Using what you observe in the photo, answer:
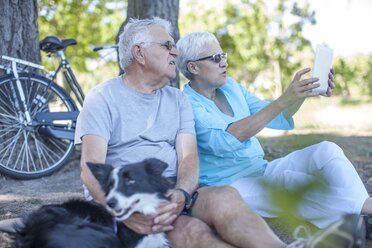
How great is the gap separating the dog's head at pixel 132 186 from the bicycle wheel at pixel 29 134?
3135 mm

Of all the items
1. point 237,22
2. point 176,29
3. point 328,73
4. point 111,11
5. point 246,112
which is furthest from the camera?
point 237,22

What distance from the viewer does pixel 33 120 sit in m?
5.60

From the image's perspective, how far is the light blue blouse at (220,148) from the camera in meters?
3.25

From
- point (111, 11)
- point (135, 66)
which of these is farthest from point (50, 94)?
point (111, 11)

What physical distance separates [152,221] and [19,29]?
374 cm

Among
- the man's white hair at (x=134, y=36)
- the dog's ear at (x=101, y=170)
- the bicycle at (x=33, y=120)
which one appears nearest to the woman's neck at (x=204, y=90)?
the man's white hair at (x=134, y=36)

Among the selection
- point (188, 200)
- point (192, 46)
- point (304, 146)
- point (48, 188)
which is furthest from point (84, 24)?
point (304, 146)

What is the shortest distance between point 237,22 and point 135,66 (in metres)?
20.3

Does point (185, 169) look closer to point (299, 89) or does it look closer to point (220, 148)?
point (220, 148)

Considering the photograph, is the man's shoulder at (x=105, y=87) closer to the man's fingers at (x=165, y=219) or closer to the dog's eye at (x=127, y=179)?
the dog's eye at (x=127, y=179)

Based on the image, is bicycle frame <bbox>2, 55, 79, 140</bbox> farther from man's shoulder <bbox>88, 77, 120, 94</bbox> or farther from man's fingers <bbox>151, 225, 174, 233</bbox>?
man's fingers <bbox>151, 225, 174, 233</bbox>

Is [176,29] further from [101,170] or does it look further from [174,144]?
[101,170]

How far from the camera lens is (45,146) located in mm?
5707

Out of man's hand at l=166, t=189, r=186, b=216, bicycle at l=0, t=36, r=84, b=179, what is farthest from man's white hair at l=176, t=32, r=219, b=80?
bicycle at l=0, t=36, r=84, b=179
